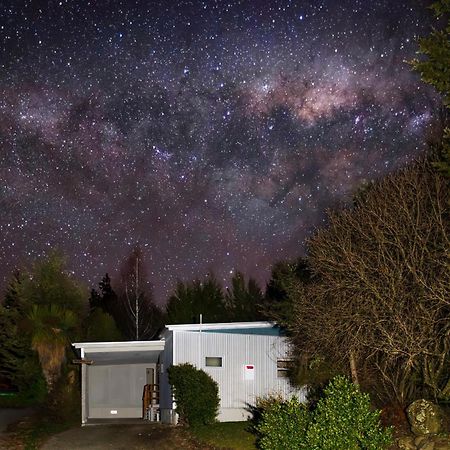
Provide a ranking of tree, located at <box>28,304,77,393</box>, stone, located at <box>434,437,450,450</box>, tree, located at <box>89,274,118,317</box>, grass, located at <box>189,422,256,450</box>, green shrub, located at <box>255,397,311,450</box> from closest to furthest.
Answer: green shrub, located at <box>255,397,311,450</box> < stone, located at <box>434,437,450,450</box> < grass, located at <box>189,422,256,450</box> < tree, located at <box>28,304,77,393</box> < tree, located at <box>89,274,118,317</box>

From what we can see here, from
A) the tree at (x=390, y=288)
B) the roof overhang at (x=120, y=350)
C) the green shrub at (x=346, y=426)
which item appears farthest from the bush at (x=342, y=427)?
the roof overhang at (x=120, y=350)

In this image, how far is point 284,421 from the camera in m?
12.9

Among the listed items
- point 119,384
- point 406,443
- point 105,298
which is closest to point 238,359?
point 406,443

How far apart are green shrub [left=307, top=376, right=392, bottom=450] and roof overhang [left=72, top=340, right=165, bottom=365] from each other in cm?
1289

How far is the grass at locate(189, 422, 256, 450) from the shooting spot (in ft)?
54.5

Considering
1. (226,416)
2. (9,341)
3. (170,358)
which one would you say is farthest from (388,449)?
(9,341)

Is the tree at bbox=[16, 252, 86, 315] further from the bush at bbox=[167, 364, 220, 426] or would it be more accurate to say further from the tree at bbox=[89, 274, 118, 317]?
the bush at bbox=[167, 364, 220, 426]

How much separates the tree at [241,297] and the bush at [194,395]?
21.4 metres

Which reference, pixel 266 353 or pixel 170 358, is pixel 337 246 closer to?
pixel 266 353

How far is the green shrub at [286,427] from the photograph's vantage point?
12547 millimetres

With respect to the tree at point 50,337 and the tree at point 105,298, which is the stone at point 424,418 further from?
the tree at point 105,298

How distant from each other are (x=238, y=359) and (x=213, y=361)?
72 centimetres

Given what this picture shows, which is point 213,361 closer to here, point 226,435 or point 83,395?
point 226,435

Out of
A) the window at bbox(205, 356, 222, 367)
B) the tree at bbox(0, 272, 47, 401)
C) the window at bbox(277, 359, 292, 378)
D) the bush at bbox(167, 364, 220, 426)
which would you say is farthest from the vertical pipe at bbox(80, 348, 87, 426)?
the tree at bbox(0, 272, 47, 401)
